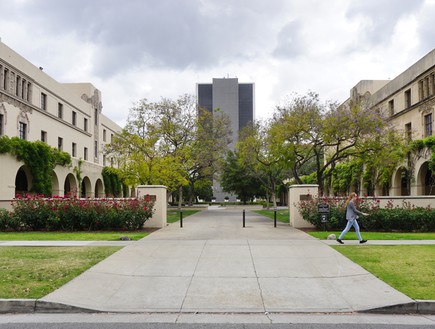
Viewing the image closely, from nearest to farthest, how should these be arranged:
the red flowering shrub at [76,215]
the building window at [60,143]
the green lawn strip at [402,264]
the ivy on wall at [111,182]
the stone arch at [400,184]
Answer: the green lawn strip at [402,264] < the red flowering shrub at [76,215] < the stone arch at [400,184] < the building window at [60,143] < the ivy on wall at [111,182]

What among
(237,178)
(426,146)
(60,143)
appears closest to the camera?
(426,146)

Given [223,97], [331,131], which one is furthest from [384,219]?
[223,97]

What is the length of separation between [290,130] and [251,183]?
1361 inches

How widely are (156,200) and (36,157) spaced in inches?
589

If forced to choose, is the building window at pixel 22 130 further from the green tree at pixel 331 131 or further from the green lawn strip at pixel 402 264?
the green lawn strip at pixel 402 264

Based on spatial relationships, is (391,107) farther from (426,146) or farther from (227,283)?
(227,283)

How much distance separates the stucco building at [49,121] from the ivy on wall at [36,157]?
55 cm

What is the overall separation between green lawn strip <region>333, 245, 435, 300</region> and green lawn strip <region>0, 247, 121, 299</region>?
6.53m

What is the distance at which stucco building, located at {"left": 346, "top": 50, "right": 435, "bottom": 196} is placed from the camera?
100 ft

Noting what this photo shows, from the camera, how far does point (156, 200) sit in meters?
20.2

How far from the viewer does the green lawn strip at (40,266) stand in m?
7.63

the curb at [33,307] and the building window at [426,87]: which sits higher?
the building window at [426,87]

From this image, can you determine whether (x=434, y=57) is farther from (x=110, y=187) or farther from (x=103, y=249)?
(x=110, y=187)

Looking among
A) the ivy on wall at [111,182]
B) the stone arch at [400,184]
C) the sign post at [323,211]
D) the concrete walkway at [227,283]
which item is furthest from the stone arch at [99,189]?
the concrete walkway at [227,283]
